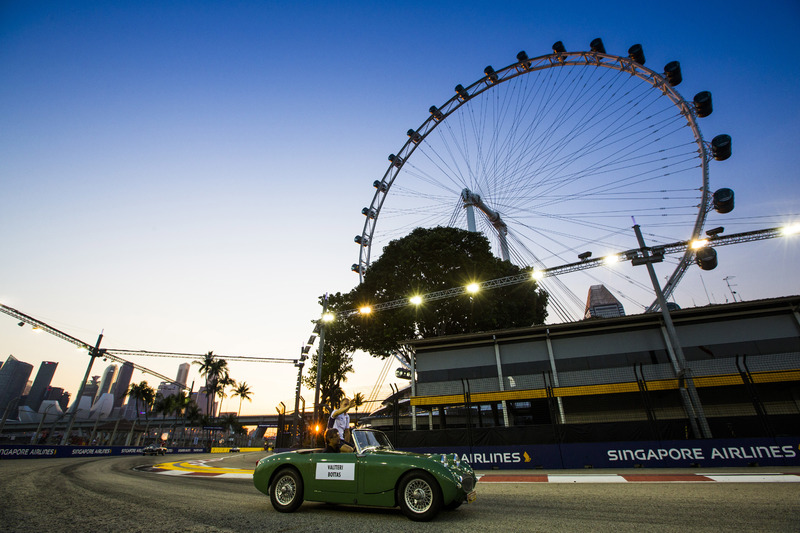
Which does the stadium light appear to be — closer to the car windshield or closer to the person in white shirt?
the car windshield

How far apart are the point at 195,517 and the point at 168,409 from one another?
7957 cm

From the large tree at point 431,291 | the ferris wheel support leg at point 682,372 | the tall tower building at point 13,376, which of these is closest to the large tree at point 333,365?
the large tree at point 431,291

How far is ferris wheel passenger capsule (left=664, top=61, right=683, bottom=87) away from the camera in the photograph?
2152 centimetres

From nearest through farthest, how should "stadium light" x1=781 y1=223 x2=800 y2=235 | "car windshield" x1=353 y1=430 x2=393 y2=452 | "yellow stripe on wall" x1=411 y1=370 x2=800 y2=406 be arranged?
1. "car windshield" x1=353 y1=430 x2=393 y2=452
2. "yellow stripe on wall" x1=411 y1=370 x2=800 y2=406
3. "stadium light" x1=781 y1=223 x2=800 y2=235

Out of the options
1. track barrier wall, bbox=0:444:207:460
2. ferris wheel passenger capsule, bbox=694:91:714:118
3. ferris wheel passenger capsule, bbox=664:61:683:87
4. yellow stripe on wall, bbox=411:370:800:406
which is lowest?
track barrier wall, bbox=0:444:207:460

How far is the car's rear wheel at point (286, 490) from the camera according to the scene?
219 inches

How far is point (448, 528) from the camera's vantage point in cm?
437

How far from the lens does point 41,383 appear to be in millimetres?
180500

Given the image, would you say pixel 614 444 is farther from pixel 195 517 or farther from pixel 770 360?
pixel 195 517

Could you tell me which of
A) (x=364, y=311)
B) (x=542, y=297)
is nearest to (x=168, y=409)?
(x=364, y=311)

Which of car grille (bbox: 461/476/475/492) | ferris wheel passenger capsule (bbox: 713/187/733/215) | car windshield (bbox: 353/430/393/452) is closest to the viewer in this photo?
car grille (bbox: 461/476/475/492)

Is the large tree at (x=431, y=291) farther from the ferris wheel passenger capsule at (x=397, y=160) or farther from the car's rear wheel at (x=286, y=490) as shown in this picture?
the car's rear wheel at (x=286, y=490)

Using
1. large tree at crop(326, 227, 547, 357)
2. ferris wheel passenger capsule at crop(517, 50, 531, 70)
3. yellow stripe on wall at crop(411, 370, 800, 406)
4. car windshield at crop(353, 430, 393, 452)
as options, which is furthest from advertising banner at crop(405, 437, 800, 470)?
ferris wheel passenger capsule at crop(517, 50, 531, 70)

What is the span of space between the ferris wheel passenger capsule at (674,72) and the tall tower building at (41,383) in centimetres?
24661
